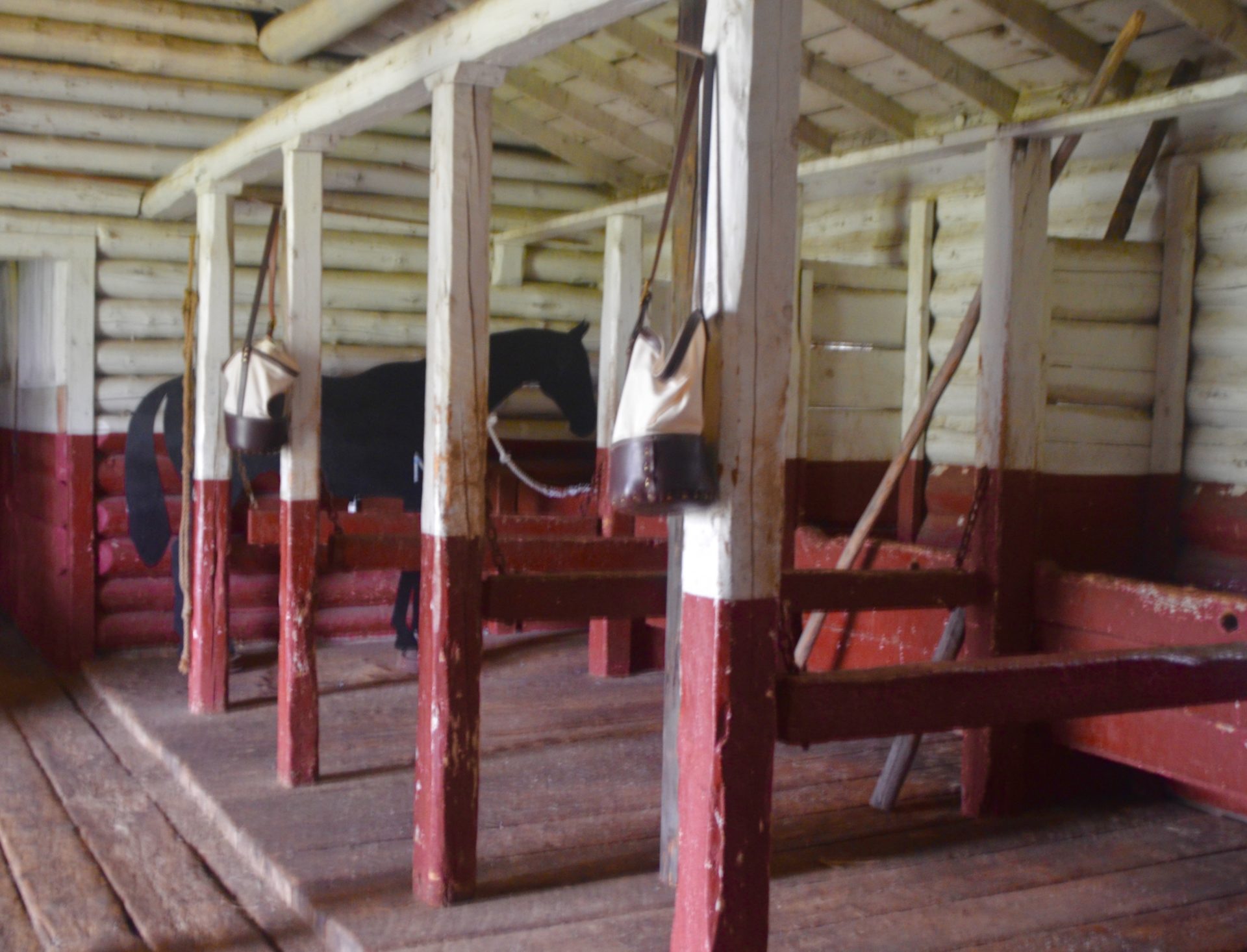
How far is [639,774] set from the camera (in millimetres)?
5535

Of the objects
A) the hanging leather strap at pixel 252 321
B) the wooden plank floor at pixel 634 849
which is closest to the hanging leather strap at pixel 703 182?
the wooden plank floor at pixel 634 849

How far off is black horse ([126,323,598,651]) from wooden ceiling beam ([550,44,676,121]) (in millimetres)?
2115

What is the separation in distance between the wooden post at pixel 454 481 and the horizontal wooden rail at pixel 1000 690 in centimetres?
161

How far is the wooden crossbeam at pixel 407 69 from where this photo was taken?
11.8 ft

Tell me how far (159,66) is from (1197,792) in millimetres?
6931

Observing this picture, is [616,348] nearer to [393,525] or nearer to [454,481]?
[393,525]

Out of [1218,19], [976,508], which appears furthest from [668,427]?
[1218,19]

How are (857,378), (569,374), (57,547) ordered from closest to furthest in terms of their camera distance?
(857,378) < (57,547) < (569,374)

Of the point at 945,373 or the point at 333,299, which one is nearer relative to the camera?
the point at 945,373

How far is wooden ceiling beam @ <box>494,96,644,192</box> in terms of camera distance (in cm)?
800

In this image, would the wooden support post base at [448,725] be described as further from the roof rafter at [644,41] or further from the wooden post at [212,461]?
the roof rafter at [644,41]

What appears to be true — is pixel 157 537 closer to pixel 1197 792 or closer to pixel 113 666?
pixel 113 666

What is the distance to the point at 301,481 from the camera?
550 centimetres

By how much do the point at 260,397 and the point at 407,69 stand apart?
177 centimetres
